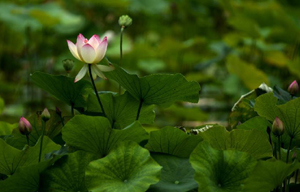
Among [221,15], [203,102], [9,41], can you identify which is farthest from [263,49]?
[9,41]

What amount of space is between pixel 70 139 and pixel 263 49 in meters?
1.98

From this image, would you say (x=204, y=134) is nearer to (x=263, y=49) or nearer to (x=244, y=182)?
(x=244, y=182)

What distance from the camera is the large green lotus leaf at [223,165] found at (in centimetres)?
43

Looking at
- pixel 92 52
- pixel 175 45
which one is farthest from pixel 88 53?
pixel 175 45

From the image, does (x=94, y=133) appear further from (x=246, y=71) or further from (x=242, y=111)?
(x=246, y=71)

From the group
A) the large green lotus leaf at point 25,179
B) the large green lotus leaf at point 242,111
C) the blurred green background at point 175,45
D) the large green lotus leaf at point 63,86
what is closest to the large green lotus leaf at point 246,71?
the blurred green background at point 175,45

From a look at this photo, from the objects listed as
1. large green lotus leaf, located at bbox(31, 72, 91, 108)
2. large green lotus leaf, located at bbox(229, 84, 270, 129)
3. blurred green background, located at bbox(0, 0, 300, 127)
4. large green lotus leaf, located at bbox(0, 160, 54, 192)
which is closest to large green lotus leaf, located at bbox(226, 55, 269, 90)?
blurred green background, located at bbox(0, 0, 300, 127)

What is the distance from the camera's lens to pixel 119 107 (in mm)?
523

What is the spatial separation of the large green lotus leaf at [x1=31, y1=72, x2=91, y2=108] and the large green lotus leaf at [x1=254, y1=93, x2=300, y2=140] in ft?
0.67

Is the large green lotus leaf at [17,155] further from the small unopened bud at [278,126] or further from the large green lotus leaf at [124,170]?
the small unopened bud at [278,126]

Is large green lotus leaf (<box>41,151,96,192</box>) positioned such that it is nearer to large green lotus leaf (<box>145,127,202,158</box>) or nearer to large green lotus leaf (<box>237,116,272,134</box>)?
large green lotus leaf (<box>145,127,202,158</box>)

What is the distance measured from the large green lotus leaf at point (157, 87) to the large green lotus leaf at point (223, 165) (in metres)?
0.09

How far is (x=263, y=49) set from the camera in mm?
2311

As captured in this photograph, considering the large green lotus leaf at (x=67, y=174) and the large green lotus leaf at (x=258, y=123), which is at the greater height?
the large green lotus leaf at (x=258, y=123)
